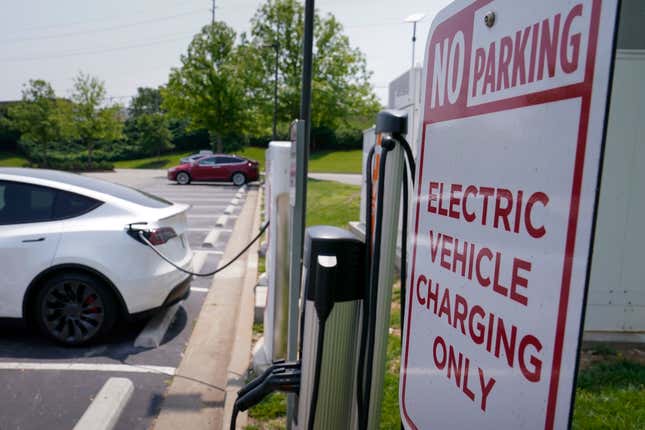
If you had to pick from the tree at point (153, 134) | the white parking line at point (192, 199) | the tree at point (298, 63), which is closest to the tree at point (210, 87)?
the tree at point (298, 63)

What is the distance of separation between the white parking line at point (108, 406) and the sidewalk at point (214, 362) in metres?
0.27

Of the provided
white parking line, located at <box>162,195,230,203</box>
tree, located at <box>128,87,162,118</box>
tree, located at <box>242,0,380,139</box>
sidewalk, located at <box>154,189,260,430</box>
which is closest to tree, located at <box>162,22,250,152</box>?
tree, located at <box>242,0,380,139</box>

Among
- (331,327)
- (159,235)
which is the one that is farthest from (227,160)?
(331,327)

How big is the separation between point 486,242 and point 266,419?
2673 millimetres

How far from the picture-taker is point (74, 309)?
14.6 ft

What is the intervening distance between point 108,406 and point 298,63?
102 ft

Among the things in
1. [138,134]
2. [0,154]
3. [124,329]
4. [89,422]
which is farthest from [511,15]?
[0,154]

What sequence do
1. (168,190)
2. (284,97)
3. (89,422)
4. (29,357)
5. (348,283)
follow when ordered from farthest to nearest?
(284,97) → (168,190) → (29,357) → (89,422) → (348,283)

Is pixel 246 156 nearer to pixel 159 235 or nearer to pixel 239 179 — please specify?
pixel 239 179

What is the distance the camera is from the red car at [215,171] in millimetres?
24297

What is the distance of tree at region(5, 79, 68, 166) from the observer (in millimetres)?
40969

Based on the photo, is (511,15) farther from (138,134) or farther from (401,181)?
(138,134)

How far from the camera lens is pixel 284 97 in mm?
30016

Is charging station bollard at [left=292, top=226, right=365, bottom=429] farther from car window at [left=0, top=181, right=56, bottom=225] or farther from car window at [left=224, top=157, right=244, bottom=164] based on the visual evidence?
car window at [left=224, top=157, right=244, bottom=164]
